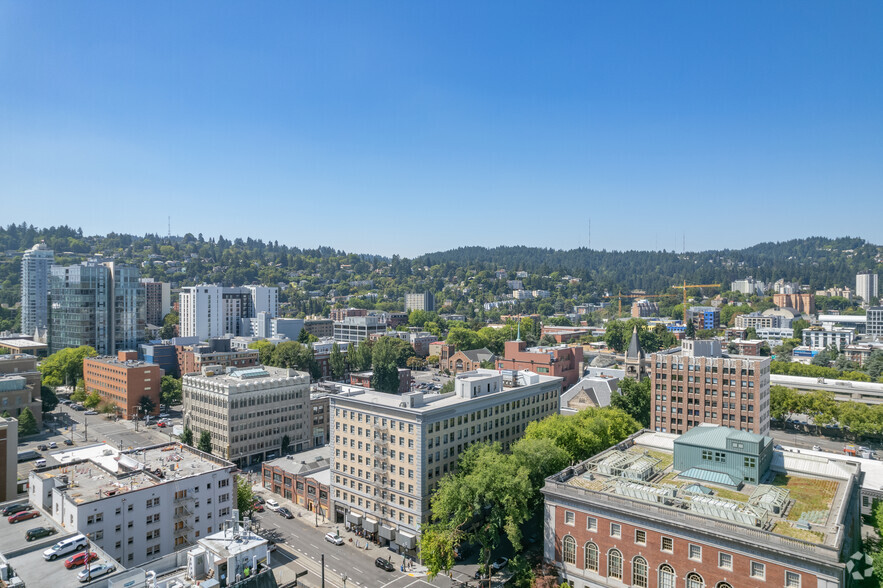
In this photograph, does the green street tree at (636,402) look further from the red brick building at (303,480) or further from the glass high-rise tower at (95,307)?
the glass high-rise tower at (95,307)

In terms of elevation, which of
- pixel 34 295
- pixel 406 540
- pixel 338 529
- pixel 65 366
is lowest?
pixel 338 529

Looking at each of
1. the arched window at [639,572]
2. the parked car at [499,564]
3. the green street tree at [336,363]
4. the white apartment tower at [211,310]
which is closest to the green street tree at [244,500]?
the parked car at [499,564]

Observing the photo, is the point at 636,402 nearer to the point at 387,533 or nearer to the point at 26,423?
the point at 387,533

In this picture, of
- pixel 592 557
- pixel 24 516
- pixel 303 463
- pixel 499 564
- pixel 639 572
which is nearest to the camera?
pixel 639 572

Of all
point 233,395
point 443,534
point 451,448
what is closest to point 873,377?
point 451,448

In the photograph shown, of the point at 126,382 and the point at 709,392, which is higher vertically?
the point at 709,392

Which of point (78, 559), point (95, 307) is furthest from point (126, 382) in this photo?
point (78, 559)
